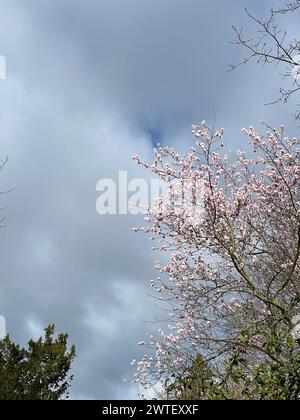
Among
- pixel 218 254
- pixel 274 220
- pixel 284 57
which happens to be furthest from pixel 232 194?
pixel 284 57

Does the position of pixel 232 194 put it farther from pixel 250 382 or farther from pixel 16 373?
pixel 16 373

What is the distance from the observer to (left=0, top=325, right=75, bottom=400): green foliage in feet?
61.7

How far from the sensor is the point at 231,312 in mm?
7629

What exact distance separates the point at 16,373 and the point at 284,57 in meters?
16.6

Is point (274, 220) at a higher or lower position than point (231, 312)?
higher

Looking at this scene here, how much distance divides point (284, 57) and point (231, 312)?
143 inches

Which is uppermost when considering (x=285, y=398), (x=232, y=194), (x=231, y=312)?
(x=232, y=194)

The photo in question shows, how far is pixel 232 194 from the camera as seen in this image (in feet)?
30.0

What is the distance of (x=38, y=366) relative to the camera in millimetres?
19625

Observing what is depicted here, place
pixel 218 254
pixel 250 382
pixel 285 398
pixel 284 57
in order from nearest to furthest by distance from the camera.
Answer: pixel 285 398
pixel 250 382
pixel 284 57
pixel 218 254

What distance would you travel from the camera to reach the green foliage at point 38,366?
1880cm
